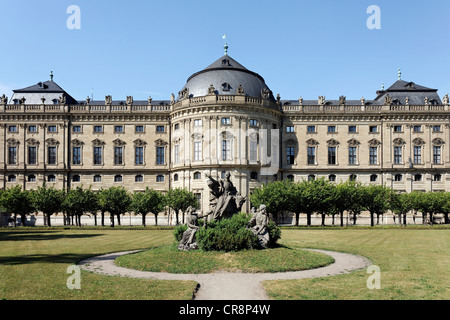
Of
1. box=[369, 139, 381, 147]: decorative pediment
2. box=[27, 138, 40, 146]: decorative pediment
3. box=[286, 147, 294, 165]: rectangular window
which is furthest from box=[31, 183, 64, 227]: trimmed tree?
box=[369, 139, 381, 147]: decorative pediment

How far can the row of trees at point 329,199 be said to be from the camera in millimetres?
54250

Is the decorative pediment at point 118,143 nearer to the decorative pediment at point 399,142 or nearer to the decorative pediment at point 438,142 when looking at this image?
the decorative pediment at point 399,142

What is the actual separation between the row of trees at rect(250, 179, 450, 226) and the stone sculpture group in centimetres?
2915

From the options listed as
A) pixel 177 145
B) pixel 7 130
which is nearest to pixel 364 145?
pixel 177 145

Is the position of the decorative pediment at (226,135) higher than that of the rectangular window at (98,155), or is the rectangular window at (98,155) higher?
the decorative pediment at (226,135)

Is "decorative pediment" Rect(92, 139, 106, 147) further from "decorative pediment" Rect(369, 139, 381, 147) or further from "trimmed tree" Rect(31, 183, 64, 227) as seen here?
"decorative pediment" Rect(369, 139, 381, 147)

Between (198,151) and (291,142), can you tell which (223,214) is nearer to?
(198,151)

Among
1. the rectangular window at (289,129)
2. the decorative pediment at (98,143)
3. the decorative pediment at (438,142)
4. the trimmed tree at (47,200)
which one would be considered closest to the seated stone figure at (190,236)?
the trimmed tree at (47,200)

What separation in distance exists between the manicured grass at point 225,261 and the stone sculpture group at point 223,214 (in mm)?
978

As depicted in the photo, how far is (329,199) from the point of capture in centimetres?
5412

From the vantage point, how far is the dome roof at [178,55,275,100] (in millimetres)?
68812

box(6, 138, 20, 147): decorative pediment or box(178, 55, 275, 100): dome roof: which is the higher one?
box(178, 55, 275, 100): dome roof

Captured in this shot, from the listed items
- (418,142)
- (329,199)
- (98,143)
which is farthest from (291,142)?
(98,143)

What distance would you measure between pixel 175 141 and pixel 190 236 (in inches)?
1969
